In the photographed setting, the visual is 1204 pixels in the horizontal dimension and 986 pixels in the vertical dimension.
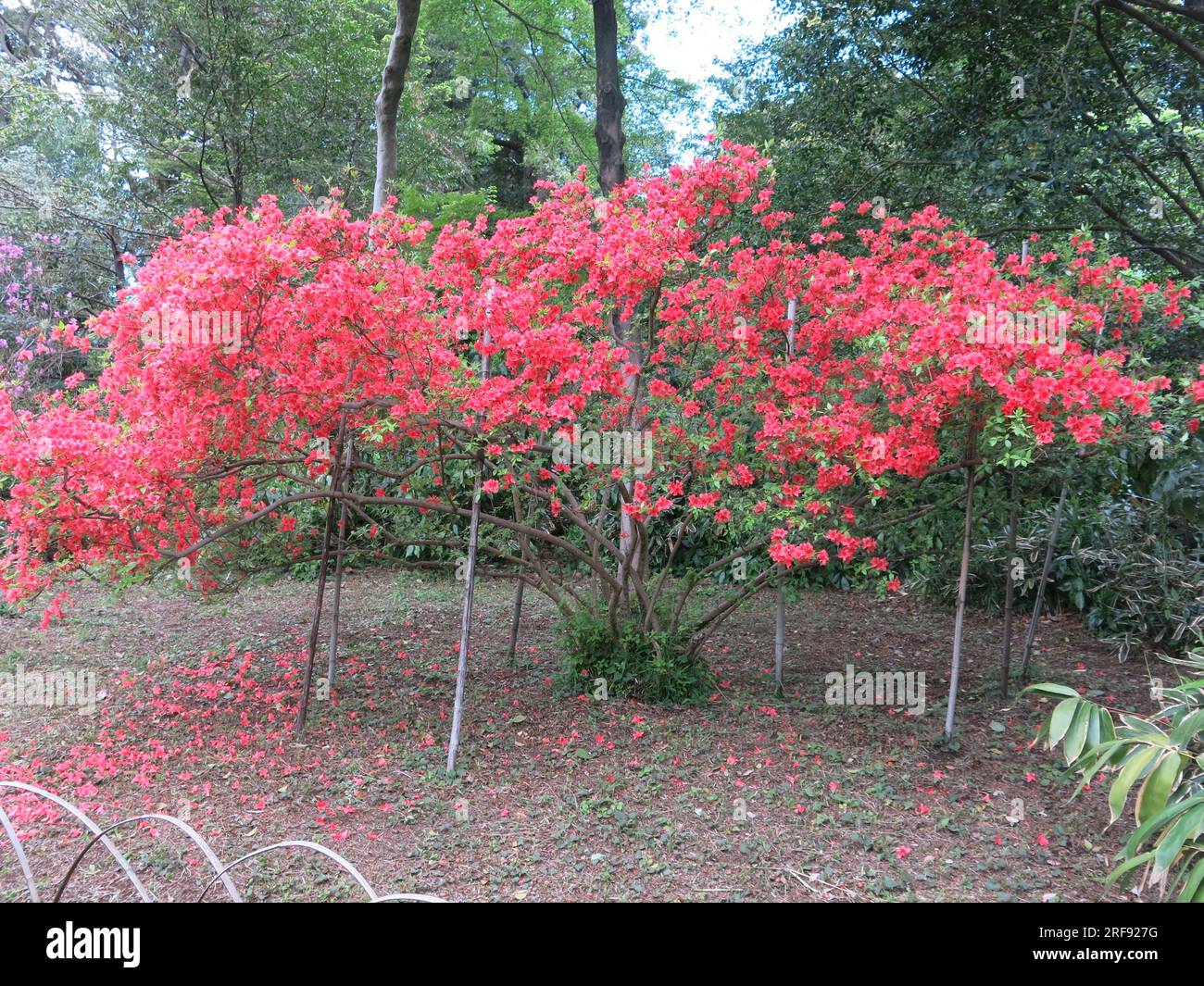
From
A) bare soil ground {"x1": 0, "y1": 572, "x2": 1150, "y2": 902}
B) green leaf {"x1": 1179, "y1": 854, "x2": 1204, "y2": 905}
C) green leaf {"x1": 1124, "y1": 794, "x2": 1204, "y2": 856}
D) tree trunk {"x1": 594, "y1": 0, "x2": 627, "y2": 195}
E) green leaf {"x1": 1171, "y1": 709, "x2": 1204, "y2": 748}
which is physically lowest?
bare soil ground {"x1": 0, "y1": 572, "x2": 1150, "y2": 902}

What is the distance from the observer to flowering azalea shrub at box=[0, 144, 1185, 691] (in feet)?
10.6

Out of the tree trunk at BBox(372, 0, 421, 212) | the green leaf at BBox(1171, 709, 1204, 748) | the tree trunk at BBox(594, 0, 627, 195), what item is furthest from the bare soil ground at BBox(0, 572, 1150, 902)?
the tree trunk at BBox(372, 0, 421, 212)

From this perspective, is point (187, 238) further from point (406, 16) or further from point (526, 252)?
point (406, 16)

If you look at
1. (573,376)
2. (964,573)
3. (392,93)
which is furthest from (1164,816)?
(392,93)

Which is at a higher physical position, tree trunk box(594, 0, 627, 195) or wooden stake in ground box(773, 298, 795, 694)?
tree trunk box(594, 0, 627, 195)

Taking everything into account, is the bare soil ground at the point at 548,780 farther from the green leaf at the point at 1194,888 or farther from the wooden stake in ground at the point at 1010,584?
the green leaf at the point at 1194,888

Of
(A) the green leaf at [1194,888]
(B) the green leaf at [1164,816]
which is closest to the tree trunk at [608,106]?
(B) the green leaf at [1164,816]

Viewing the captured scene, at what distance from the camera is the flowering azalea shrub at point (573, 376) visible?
3232mm

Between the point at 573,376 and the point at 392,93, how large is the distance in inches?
194

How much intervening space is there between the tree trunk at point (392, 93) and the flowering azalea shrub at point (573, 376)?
3404 millimetres

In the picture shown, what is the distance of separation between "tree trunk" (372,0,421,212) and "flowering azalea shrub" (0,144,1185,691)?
3404mm

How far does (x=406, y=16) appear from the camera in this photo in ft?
21.7

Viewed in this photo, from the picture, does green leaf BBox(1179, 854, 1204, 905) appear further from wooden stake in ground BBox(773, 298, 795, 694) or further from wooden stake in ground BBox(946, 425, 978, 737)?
wooden stake in ground BBox(773, 298, 795, 694)

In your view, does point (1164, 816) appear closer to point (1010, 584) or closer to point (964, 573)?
point (964, 573)
